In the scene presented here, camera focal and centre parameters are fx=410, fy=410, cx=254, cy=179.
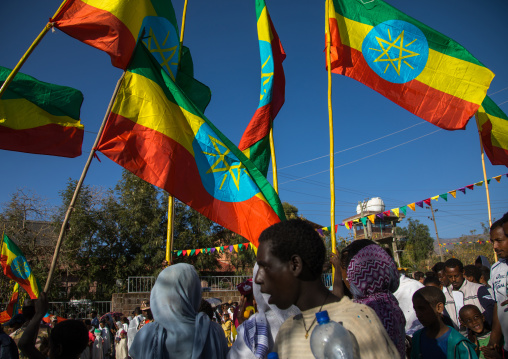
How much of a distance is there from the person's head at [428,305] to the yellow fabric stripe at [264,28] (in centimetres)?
518

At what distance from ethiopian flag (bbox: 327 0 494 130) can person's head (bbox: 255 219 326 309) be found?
5.76 meters

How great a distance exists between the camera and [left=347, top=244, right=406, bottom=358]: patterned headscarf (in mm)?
2254

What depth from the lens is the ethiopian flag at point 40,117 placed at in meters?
5.15

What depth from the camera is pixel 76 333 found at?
2.71 metres

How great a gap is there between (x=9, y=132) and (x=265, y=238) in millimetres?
4617

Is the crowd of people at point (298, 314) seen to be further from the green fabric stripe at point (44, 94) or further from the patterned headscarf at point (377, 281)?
the green fabric stripe at point (44, 94)

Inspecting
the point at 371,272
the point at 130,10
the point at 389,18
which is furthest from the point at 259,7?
the point at 371,272

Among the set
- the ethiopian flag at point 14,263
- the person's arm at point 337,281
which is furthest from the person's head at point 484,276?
the ethiopian flag at point 14,263

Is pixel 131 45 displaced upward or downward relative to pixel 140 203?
downward

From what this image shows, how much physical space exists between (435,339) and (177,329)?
1774 millimetres

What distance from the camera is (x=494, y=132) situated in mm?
8789

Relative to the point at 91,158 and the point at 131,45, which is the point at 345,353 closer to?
the point at 91,158

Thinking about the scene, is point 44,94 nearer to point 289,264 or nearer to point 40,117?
point 40,117

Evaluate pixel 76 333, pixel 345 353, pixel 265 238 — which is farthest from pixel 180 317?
pixel 345 353
